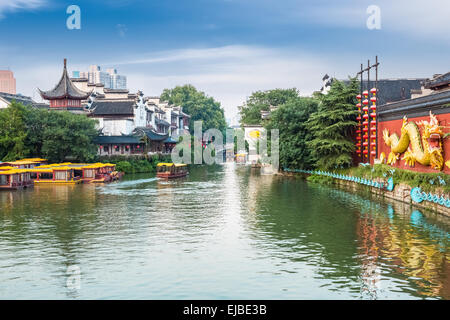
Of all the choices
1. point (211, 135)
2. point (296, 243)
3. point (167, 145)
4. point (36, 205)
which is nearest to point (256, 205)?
point (296, 243)

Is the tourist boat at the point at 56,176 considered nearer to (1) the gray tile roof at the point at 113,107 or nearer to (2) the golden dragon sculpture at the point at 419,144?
(1) the gray tile roof at the point at 113,107

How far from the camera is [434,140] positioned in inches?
916

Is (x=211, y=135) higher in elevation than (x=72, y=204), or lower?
higher

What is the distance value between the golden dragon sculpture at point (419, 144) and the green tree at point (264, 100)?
4799 centimetres

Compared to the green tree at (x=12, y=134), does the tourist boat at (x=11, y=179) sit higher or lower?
lower

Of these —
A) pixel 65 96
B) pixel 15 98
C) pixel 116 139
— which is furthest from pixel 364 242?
pixel 15 98

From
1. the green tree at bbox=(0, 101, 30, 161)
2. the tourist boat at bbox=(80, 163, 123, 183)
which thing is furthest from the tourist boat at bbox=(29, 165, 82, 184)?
the green tree at bbox=(0, 101, 30, 161)

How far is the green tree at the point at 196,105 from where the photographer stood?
3816 inches

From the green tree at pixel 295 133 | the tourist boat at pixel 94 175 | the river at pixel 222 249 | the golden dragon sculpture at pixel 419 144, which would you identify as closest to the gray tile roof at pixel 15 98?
the tourist boat at pixel 94 175

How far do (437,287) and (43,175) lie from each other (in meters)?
34.8

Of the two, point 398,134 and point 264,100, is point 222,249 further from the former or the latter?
point 264,100

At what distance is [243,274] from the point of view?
12.8 meters

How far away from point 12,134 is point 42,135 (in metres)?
2.69

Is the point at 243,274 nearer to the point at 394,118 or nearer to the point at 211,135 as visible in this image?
the point at 394,118
